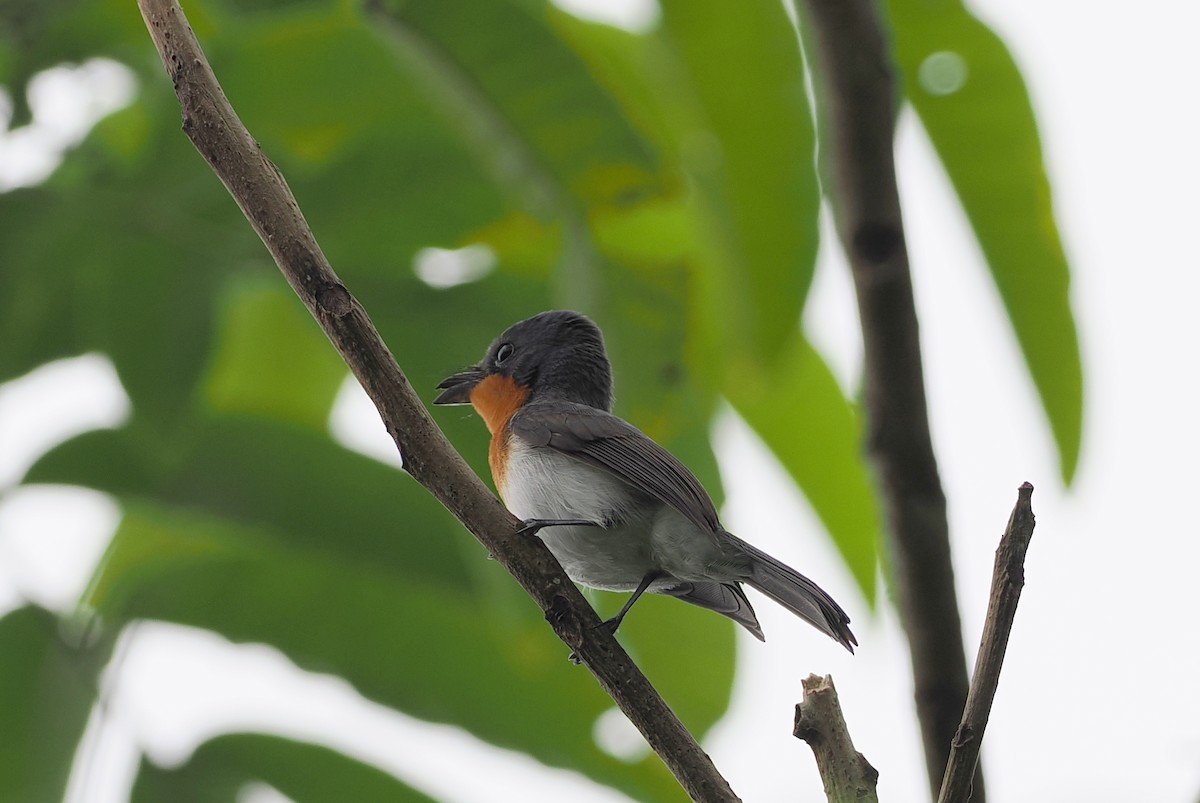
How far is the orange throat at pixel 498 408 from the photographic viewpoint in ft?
8.72

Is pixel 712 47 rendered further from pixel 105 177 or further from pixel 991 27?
pixel 105 177

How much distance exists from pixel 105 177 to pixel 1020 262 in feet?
6.17

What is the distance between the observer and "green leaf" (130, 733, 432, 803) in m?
2.66

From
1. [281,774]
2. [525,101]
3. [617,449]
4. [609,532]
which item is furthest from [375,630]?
[525,101]

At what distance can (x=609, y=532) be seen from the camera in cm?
244

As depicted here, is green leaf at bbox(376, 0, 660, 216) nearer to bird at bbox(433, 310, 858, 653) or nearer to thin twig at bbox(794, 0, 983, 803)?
bird at bbox(433, 310, 858, 653)

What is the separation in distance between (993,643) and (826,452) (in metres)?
1.26

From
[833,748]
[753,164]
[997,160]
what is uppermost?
[997,160]

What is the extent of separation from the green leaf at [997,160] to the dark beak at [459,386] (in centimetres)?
108

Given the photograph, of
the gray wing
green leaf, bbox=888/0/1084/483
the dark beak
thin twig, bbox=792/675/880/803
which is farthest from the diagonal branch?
green leaf, bbox=888/0/1084/483

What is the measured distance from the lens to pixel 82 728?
2639 millimetres

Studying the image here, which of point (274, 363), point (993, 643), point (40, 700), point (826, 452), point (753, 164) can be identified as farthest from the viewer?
point (274, 363)

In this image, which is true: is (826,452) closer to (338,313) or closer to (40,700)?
(338,313)

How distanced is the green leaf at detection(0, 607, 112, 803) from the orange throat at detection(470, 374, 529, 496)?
0.96 metres
